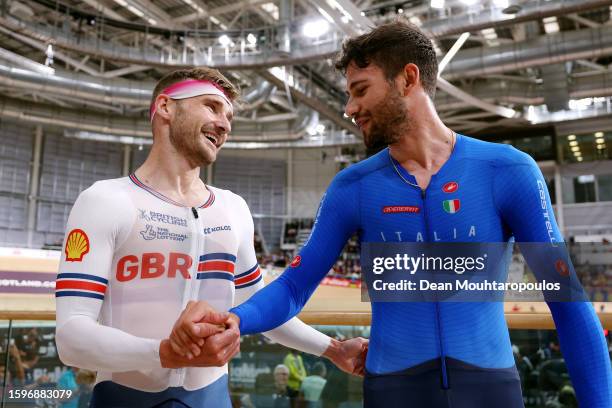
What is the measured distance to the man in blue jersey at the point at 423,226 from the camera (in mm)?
1525

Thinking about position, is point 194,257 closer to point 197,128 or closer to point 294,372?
point 197,128

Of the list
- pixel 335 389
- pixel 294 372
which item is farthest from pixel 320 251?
pixel 294 372

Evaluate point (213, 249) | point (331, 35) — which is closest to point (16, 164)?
point (331, 35)

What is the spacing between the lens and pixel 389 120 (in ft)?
5.64

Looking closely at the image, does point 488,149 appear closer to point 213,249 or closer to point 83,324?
point 213,249

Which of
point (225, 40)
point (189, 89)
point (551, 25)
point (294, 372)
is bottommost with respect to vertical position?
point (294, 372)

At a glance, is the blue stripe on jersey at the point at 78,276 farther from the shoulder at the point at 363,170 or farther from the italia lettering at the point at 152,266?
the shoulder at the point at 363,170

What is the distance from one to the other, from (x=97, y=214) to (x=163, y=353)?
1.75ft

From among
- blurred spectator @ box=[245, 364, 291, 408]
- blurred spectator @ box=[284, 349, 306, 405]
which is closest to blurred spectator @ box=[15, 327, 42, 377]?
blurred spectator @ box=[245, 364, 291, 408]

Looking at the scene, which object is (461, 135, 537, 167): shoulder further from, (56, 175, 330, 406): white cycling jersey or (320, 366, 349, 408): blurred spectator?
(320, 366, 349, 408): blurred spectator

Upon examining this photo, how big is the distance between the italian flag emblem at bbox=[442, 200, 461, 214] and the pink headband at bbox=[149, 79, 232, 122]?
99cm

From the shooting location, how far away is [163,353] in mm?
1555

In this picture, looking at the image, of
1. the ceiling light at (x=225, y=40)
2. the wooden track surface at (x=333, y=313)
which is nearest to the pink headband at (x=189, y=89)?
the wooden track surface at (x=333, y=313)

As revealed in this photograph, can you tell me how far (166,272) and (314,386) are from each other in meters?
1.47
